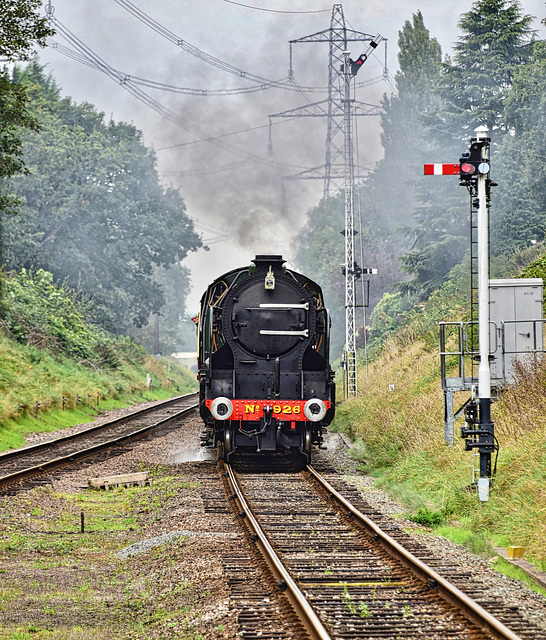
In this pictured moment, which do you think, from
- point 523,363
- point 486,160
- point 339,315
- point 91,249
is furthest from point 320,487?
point 339,315

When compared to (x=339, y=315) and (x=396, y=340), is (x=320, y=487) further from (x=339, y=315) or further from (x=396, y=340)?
(x=339, y=315)

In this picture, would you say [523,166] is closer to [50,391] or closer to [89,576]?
[50,391]

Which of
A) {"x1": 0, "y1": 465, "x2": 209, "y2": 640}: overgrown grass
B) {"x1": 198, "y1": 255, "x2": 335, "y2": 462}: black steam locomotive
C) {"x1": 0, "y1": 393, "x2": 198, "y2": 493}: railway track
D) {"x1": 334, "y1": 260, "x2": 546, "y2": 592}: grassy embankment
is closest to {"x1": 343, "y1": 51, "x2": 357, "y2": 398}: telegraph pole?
{"x1": 334, "y1": 260, "x2": 546, "y2": 592}: grassy embankment

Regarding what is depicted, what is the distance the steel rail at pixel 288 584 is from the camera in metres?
5.72

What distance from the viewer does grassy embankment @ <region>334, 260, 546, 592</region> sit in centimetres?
910

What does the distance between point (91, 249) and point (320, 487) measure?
36.4 m

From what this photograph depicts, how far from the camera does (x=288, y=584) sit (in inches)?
267

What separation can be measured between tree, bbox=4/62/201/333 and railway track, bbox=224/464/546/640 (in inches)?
1319

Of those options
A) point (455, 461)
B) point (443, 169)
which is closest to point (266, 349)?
A: point (455, 461)

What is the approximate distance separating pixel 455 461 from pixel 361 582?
18.8ft

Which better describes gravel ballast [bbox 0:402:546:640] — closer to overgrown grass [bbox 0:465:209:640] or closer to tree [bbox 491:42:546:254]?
overgrown grass [bbox 0:465:209:640]

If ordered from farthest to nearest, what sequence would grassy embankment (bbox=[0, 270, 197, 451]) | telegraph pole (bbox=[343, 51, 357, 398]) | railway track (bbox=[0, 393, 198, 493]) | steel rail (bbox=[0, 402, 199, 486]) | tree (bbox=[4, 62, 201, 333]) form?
tree (bbox=[4, 62, 201, 333]), telegraph pole (bbox=[343, 51, 357, 398]), grassy embankment (bbox=[0, 270, 197, 451]), railway track (bbox=[0, 393, 198, 493]), steel rail (bbox=[0, 402, 199, 486])

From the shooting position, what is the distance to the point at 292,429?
50.5 ft

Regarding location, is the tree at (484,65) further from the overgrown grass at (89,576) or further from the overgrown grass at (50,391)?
the overgrown grass at (89,576)
